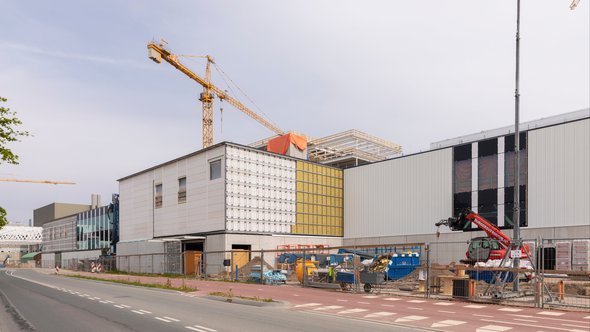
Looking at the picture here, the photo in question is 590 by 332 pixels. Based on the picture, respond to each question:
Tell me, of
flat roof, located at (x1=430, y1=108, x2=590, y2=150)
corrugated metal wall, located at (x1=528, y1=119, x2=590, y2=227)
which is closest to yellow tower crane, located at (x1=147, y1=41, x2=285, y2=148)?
flat roof, located at (x1=430, y1=108, x2=590, y2=150)

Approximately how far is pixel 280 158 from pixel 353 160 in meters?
22.7

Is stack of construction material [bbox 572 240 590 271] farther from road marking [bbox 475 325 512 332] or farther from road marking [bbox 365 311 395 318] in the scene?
road marking [bbox 475 325 512 332]

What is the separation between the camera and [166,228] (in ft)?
178

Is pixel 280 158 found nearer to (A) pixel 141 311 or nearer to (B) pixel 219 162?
(B) pixel 219 162

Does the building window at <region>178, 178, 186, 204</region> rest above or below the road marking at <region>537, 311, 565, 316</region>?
above

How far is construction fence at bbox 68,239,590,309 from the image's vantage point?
20.4m

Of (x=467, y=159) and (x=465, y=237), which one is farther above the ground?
(x=467, y=159)

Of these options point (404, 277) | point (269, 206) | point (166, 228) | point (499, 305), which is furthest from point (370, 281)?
point (166, 228)

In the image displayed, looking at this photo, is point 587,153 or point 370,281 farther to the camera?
point 587,153

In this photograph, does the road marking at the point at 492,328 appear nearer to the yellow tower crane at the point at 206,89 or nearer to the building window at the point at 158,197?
the building window at the point at 158,197

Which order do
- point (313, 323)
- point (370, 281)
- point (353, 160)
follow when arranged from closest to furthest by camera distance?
point (313, 323)
point (370, 281)
point (353, 160)

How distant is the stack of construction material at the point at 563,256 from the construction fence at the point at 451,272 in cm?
6

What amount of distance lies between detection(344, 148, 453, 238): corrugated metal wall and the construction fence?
420 centimetres

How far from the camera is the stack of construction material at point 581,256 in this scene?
101 ft
